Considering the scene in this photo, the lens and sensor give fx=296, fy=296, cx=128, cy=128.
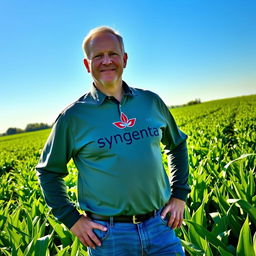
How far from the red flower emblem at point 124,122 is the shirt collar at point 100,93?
15 cm

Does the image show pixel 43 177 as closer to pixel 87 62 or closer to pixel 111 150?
pixel 111 150

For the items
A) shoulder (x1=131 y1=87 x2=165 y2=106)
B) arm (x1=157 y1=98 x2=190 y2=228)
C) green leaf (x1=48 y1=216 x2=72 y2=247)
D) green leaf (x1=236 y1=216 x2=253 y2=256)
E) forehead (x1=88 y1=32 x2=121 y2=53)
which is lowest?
green leaf (x1=48 y1=216 x2=72 y2=247)

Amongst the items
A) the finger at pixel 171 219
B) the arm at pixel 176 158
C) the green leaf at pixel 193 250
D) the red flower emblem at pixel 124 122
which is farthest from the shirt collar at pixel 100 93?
the green leaf at pixel 193 250

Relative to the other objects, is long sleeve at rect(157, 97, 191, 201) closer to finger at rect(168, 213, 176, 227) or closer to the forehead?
finger at rect(168, 213, 176, 227)

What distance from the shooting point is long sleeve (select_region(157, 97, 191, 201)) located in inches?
80.8

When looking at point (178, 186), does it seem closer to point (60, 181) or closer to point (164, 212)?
point (164, 212)

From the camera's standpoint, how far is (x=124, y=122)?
1723mm

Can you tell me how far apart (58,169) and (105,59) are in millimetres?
705

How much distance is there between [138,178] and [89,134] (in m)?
0.37

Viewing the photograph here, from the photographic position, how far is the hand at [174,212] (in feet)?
6.01

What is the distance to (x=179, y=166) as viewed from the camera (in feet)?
6.97

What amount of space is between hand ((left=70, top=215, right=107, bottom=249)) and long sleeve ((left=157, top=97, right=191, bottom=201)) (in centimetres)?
62

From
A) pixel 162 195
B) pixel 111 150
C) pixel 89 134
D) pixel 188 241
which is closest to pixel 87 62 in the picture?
pixel 89 134

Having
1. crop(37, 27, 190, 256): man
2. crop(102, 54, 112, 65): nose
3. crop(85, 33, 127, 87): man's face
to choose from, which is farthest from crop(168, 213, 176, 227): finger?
crop(102, 54, 112, 65): nose
